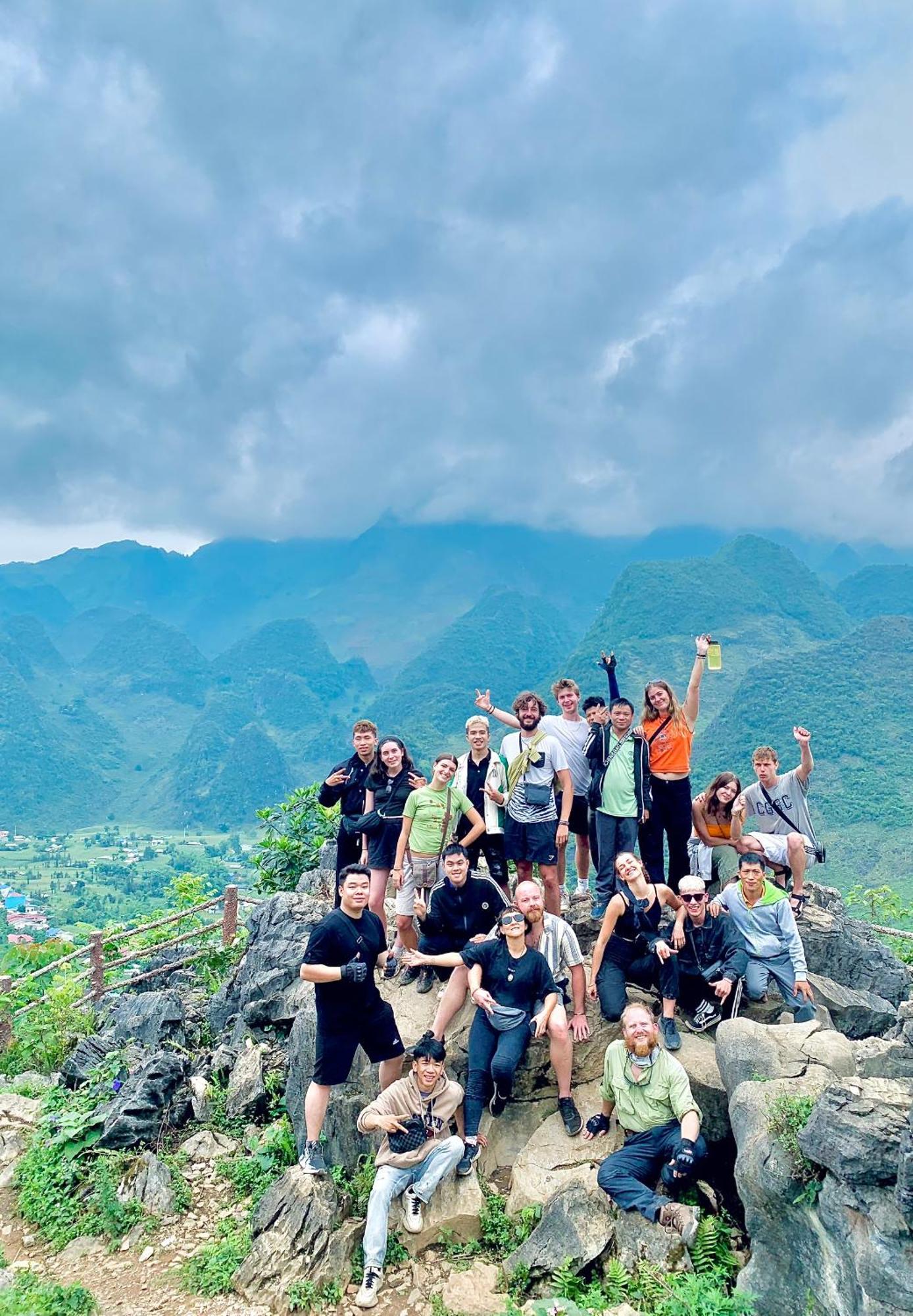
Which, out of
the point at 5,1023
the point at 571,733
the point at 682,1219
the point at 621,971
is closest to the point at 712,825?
the point at 571,733

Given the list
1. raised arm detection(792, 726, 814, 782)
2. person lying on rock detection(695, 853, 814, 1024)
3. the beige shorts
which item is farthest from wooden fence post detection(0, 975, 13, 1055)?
raised arm detection(792, 726, 814, 782)

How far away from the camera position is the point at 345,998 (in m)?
6.21

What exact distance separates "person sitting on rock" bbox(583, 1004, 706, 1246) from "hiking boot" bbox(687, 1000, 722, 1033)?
125 cm

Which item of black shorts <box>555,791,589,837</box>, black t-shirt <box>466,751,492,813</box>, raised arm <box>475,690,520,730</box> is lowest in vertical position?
black shorts <box>555,791,589,837</box>

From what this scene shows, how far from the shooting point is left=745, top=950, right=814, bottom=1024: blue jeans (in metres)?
6.89

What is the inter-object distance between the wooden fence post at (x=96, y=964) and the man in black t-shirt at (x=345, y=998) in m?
7.76

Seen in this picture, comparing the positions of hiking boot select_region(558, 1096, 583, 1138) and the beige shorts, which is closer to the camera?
hiking boot select_region(558, 1096, 583, 1138)

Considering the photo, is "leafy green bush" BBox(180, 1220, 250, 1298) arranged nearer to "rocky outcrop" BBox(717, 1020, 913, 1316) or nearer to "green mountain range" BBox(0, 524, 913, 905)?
"rocky outcrop" BBox(717, 1020, 913, 1316)

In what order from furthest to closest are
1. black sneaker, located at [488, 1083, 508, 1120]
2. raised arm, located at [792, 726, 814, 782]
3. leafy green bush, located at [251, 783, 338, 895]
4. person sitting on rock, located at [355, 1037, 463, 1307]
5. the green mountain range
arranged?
the green mountain range → leafy green bush, located at [251, 783, 338, 895] → raised arm, located at [792, 726, 814, 782] → black sneaker, located at [488, 1083, 508, 1120] → person sitting on rock, located at [355, 1037, 463, 1307]

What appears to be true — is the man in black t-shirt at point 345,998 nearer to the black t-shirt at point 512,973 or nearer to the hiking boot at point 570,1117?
the black t-shirt at point 512,973

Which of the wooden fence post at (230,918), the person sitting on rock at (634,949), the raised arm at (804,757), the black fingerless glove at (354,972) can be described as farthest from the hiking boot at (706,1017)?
the wooden fence post at (230,918)

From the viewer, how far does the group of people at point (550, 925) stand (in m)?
5.88

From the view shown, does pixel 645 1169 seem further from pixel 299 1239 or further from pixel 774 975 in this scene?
pixel 299 1239

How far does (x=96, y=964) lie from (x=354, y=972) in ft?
29.8
